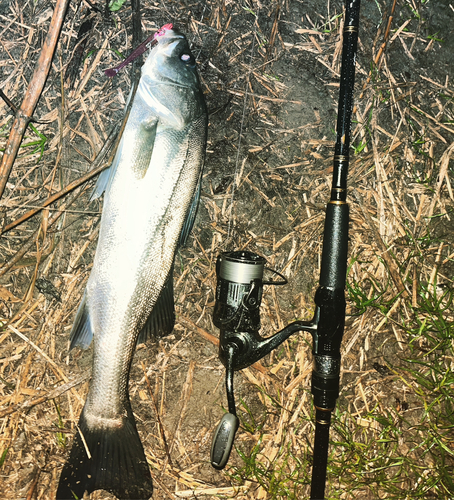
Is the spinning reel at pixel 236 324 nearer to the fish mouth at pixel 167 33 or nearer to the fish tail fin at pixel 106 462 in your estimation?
the fish tail fin at pixel 106 462

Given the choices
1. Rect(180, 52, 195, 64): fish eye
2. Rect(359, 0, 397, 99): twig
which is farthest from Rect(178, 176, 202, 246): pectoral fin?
Rect(359, 0, 397, 99): twig

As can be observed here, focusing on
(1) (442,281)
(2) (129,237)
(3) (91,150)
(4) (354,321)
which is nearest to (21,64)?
(3) (91,150)

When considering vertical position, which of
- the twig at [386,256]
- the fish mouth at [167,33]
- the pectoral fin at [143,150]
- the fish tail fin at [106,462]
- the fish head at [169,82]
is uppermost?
the fish mouth at [167,33]

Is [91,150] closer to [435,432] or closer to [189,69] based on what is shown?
[189,69]

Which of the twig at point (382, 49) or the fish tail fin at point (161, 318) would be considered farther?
the twig at point (382, 49)

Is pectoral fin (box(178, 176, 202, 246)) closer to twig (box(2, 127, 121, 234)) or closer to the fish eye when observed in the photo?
twig (box(2, 127, 121, 234))

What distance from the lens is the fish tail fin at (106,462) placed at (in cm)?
239

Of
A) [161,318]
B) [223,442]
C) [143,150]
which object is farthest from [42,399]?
[143,150]

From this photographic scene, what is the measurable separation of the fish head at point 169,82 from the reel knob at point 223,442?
1835 mm

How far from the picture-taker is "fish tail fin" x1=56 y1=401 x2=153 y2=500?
94.2 inches

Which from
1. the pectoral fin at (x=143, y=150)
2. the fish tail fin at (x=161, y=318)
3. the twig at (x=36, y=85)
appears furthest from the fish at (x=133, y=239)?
the twig at (x=36, y=85)

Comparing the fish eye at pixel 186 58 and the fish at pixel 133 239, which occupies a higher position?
the fish eye at pixel 186 58

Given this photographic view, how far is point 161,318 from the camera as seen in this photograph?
100.0 inches

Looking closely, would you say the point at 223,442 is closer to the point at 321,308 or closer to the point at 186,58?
the point at 321,308
